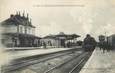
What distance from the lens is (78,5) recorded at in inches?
177

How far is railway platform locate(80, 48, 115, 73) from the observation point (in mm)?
4430

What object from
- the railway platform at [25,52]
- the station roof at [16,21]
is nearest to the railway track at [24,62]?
the railway platform at [25,52]

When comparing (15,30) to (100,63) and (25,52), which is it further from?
(100,63)

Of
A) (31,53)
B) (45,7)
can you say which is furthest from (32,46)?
(45,7)

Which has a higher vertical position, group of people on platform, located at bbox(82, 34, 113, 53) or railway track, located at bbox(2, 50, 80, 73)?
group of people on platform, located at bbox(82, 34, 113, 53)

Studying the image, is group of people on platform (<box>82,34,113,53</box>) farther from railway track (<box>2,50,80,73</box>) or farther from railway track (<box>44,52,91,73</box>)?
railway track (<box>2,50,80,73</box>)

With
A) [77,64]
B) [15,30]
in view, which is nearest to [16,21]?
[15,30]

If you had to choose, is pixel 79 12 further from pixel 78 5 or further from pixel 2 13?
pixel 2 13

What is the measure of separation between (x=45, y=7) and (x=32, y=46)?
372mm

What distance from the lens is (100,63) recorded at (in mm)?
4453

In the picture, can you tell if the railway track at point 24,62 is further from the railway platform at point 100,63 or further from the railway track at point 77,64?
the railway platform at point 100,63

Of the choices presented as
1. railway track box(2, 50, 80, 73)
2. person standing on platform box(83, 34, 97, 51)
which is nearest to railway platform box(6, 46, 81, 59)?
railway track box(2, 50, 80, 73)

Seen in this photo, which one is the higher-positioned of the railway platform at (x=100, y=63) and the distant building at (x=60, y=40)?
the distant building at (x=60, y=40)

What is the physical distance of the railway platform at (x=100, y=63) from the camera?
443 centimetres
